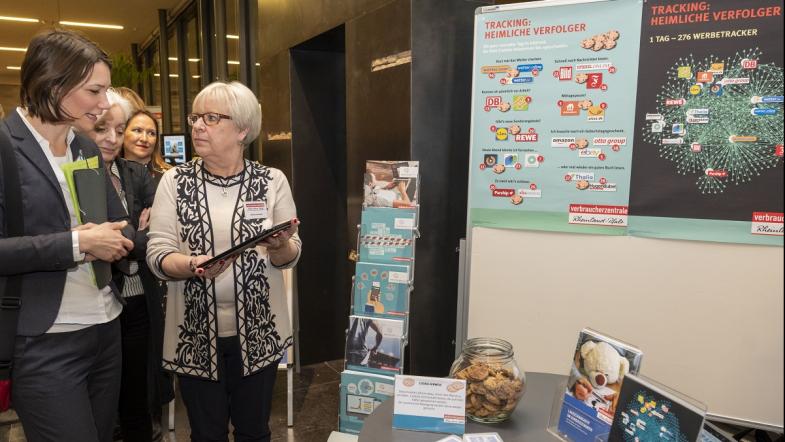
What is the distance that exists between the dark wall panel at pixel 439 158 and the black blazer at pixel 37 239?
158cm

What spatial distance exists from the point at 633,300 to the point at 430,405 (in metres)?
1.32

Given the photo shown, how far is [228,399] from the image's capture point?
1.88 m

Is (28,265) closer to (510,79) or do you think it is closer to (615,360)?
(615,360)

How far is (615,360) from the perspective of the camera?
1106 millimetres

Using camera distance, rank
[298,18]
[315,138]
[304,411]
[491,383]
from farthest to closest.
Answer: [315,138], [298,18], [304,411], [491,383]

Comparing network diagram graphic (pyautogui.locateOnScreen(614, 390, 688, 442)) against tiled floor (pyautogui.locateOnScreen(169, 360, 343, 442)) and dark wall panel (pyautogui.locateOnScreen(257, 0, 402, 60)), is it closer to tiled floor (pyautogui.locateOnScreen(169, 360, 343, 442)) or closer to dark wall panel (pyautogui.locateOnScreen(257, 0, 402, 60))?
tiled floor (pyautogui.locateOnScreen(169, 360, 343, 442))

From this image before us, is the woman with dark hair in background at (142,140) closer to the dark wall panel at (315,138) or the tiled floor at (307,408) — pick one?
the dark wall panel at (315,138)

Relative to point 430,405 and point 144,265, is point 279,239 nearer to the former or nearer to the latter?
point 430,405

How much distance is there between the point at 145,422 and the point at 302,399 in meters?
1.20

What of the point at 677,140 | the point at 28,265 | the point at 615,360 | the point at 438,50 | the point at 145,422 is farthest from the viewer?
the point at 438,50

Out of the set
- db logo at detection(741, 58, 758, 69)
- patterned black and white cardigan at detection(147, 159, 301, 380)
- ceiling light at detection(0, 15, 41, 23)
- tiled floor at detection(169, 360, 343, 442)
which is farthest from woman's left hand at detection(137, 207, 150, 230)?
ceiling light at detection(0, 15, 41, 23)

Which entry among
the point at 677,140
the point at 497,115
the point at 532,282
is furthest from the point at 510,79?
the point at 532,282

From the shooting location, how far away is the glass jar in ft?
4.05

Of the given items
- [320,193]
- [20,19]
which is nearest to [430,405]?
[320,193]
